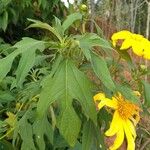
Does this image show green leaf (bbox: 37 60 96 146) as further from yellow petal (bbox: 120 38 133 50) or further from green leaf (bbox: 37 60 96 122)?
yellow petal (bbox: 120 38 133 50)

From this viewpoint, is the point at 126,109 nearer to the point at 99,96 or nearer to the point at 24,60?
the point at 99,96

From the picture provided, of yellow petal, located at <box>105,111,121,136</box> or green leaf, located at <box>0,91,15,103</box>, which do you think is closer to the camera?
yellow petal, located at <box>105,111,121,136</box>

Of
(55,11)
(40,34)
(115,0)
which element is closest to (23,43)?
(55,11)

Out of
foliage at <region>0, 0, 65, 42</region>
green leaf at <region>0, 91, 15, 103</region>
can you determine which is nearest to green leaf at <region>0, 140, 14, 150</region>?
green leaf at <region>0, 91, 15, 103</region>

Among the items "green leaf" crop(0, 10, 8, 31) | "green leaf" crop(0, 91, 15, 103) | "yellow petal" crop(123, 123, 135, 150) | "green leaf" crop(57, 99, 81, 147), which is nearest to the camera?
"green leaf" crop(57, 99, 81, 147)

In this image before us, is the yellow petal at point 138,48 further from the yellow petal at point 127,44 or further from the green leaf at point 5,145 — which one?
the green leaf at point 5,145

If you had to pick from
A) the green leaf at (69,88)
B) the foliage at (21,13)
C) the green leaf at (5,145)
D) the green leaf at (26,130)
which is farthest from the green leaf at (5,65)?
the foliage at (21,13)

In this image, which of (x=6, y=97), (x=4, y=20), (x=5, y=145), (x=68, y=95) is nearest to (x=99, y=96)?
(x=68, y=95)
